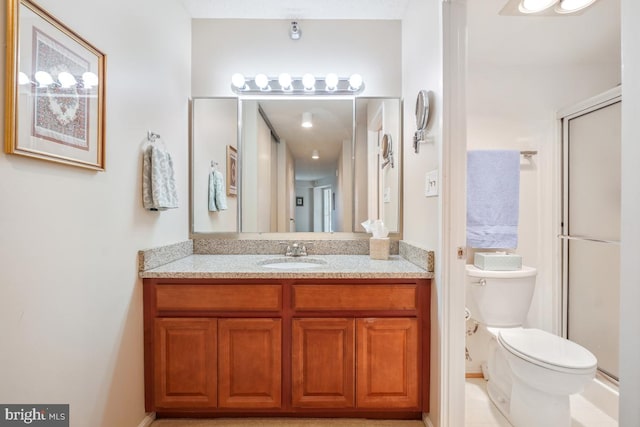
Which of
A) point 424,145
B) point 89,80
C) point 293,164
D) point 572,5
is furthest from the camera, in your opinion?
point 293,164

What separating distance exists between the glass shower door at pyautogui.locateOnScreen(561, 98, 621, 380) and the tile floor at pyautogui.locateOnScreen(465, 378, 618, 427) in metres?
0.29

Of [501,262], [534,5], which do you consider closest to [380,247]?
[501,262]

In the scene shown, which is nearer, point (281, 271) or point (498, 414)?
point (281, 271)

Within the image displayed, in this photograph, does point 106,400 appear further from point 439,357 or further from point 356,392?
point 439,357

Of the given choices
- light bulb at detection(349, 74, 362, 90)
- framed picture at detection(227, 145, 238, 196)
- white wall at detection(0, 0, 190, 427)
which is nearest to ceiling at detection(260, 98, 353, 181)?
light bulb at detection(349, 74, 362, 90)

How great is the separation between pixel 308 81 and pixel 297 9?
1.49 ft

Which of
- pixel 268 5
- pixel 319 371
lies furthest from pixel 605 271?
pixel 268 5

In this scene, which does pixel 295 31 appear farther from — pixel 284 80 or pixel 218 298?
pixel 218 298

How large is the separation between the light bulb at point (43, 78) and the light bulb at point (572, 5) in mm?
2190

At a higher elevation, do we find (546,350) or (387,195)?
(387,195)

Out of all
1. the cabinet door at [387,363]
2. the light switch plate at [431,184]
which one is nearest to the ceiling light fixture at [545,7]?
the light switch plate at [431,184]

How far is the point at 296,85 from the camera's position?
2.06 m

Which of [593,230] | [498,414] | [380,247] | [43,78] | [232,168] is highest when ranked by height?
[43,78]

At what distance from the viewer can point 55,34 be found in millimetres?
995
